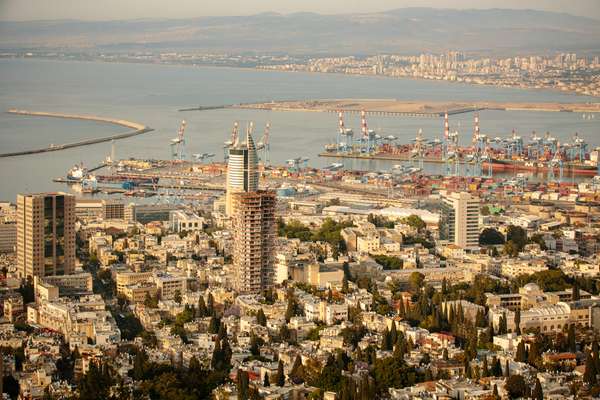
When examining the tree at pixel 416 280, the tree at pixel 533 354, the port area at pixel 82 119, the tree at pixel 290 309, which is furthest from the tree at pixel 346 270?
the port area at pixel 82 119

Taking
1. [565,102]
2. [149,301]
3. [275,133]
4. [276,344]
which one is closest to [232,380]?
[276,344]

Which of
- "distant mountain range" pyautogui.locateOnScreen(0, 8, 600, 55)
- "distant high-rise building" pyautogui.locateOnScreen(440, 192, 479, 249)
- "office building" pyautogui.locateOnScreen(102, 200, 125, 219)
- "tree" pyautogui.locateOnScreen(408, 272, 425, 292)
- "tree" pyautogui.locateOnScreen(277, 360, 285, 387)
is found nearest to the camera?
"tree" pyautogui.locateOnScreen(277, 360, 285, 387)

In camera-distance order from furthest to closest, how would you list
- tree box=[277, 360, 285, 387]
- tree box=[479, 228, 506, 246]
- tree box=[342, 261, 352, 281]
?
tree box=[479, 228, 506, 246]
tree box=[342, 261, 352, 281]
tree box=[277, 360, 285, 387]

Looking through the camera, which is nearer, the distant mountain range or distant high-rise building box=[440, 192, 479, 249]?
distant high-rise building box=[440, 192, 479, 249]

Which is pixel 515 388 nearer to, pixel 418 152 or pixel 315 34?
pixel 418 152

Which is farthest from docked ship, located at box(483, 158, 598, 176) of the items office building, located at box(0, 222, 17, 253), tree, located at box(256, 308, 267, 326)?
tree, located at box(256, 308, 267, 326)

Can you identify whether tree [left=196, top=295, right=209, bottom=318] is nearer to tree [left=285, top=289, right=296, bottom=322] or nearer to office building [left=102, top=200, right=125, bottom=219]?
tree [left=285, top=289, right=296, bottom=322]

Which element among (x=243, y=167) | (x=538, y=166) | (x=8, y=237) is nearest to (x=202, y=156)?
(x=538, y=166)
